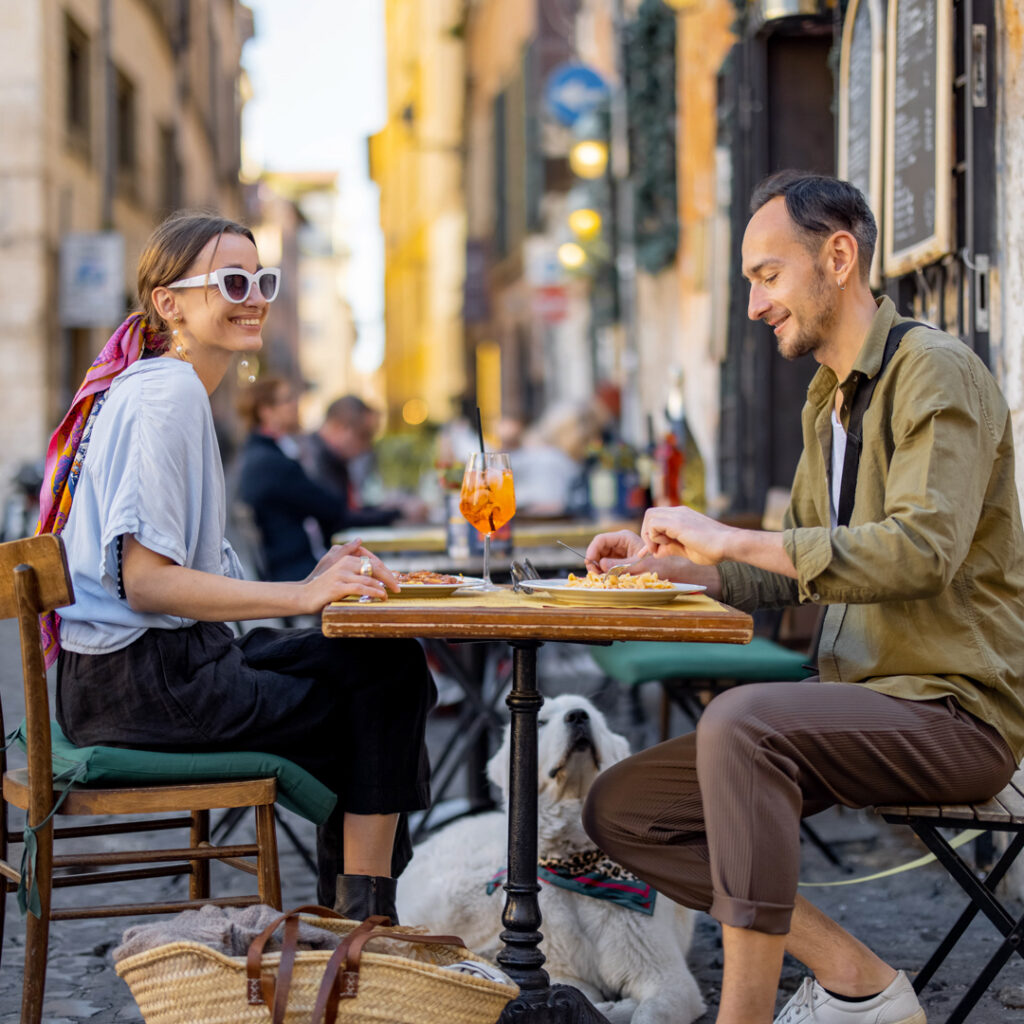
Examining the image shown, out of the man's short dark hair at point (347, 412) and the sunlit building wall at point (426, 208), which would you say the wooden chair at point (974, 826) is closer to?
the man's short dark hair at point (347, 412)

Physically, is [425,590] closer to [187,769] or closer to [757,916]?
[187,769]

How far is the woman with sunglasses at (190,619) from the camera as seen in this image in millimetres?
2895

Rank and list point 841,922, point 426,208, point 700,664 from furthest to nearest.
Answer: point 426,208, point 700,664, point 841,922

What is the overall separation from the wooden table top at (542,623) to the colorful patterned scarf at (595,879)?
1174 millimetres

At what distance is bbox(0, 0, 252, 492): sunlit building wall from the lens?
15.3 m

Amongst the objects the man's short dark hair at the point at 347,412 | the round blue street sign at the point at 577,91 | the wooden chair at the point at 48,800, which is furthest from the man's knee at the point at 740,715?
the round blue street sign at the point at 577,91

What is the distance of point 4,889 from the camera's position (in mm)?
3217

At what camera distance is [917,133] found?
16.0 ft

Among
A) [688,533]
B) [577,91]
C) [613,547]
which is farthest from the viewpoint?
[577,91]

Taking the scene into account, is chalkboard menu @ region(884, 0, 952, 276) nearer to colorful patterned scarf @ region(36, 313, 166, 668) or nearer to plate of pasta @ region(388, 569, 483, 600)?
plate of pasta @ region(388, 569, 483, 600)

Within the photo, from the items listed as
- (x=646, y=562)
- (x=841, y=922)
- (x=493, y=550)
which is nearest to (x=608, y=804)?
(x=646, y=562)

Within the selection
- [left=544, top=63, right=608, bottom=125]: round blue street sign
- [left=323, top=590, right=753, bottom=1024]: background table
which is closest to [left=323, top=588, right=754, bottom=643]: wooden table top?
[left=323, top=590, right=753, bottom=1024]: background table

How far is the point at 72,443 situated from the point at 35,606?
455 millimetres

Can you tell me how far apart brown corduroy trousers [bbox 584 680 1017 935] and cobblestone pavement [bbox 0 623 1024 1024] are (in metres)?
1.00
